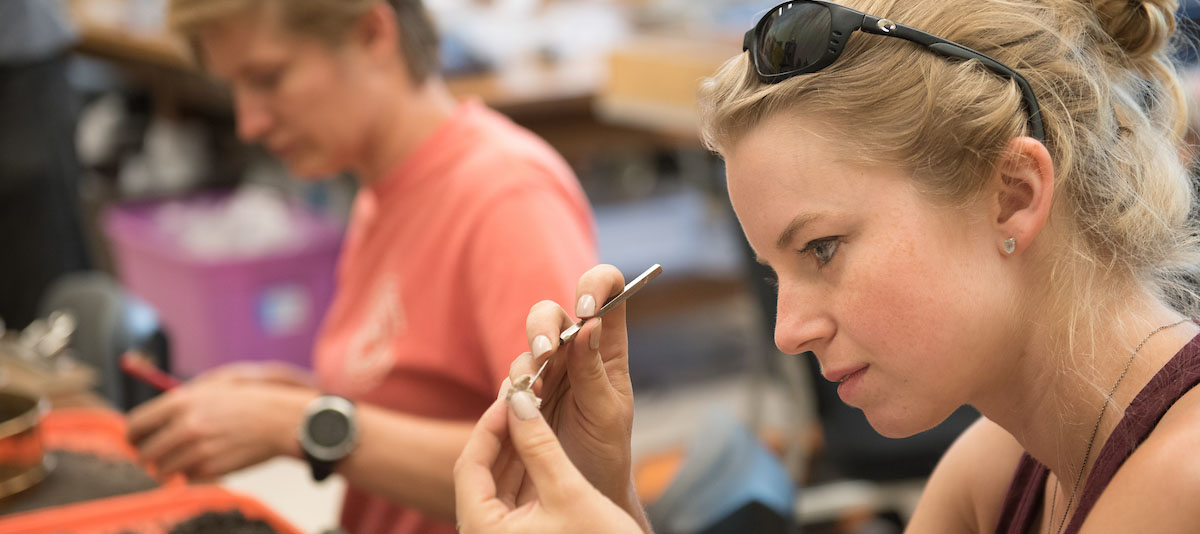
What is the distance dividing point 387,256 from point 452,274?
189 millimetres

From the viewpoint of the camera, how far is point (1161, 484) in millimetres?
741

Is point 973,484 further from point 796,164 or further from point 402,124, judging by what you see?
point 402,124

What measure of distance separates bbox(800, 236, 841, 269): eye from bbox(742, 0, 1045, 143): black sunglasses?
13cm

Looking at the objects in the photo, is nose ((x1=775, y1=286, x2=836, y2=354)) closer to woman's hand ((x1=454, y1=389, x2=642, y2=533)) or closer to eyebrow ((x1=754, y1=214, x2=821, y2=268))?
eyebrow ((x1=754, y1=214, x2=821, y2=268))

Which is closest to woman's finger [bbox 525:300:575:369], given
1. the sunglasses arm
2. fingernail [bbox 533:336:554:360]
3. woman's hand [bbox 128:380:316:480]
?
fingernail [bbox 533:336:554:360]

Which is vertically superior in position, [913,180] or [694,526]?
[913,180]

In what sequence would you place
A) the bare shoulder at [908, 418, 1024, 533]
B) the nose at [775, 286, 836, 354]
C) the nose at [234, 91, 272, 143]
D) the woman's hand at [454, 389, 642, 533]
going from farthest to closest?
1. the nose at [234, 91, 272, 143]
2. the bare shoulder at [908, 418, 1024, 533]
3. the nose at [775, 286, 836, 354]
4. the woman's hand at [454, 389, 642, 533]

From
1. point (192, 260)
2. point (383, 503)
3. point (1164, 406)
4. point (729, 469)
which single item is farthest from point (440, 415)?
point (192, 260)

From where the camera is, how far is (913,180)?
2.66ft

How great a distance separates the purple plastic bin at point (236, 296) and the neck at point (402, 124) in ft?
5.64

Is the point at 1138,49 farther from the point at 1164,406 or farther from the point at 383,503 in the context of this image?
the point at 383,503

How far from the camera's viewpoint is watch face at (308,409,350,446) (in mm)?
1251

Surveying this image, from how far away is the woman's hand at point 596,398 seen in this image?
0.86m

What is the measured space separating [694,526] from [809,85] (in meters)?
0.50
